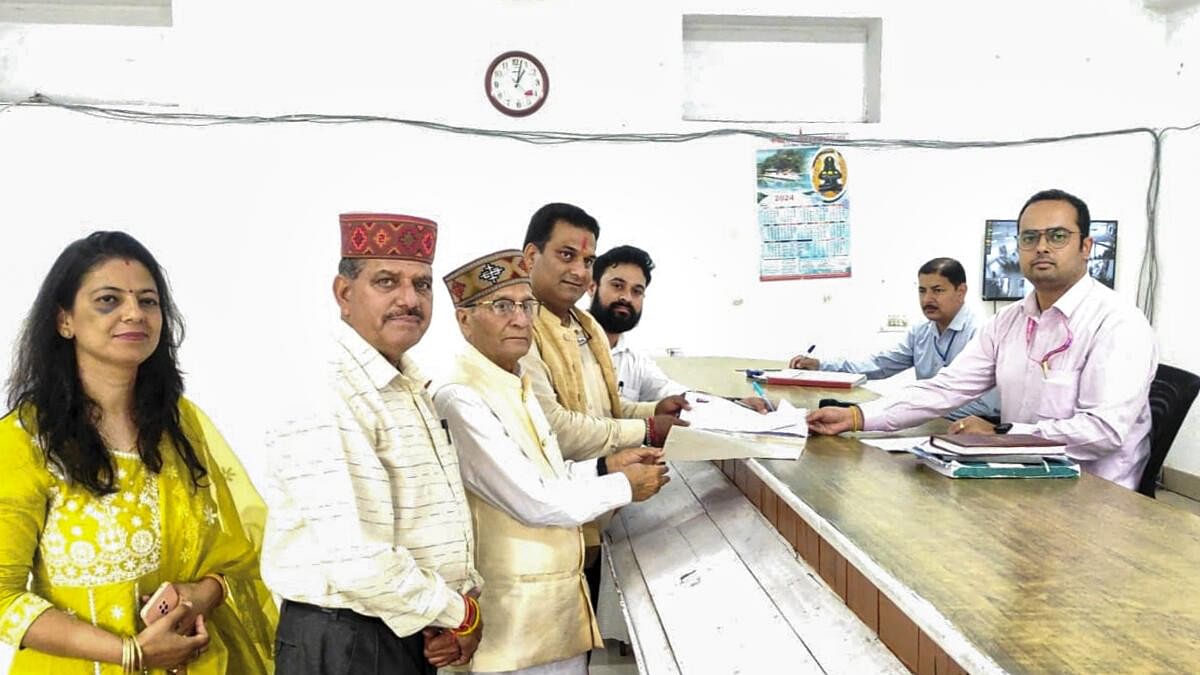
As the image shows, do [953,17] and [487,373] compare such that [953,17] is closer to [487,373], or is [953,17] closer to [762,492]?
[762,492]

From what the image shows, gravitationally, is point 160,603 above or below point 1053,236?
below

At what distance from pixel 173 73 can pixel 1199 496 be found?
6.10 m

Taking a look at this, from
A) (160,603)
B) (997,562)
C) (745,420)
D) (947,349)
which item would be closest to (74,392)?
(160,603)

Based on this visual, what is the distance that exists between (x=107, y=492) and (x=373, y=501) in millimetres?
521

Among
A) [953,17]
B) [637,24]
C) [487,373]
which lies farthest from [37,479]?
[953,17]

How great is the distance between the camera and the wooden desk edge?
3.13ft

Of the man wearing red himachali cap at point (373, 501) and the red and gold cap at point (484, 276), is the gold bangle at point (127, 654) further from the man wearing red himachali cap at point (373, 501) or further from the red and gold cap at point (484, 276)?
the red and gold cap at point (484, 276)

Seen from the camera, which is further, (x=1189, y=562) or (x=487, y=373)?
(x=487, y=373)

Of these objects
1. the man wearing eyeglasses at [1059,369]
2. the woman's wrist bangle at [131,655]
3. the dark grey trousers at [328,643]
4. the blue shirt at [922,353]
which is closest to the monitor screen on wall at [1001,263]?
the blue shirt at [922,353]

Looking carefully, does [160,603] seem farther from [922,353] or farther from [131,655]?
[922,353]

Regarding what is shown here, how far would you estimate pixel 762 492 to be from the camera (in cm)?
192

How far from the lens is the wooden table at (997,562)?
0.97 m

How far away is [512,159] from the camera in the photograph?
4.41 m

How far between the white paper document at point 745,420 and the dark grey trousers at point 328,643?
2.85 ft
